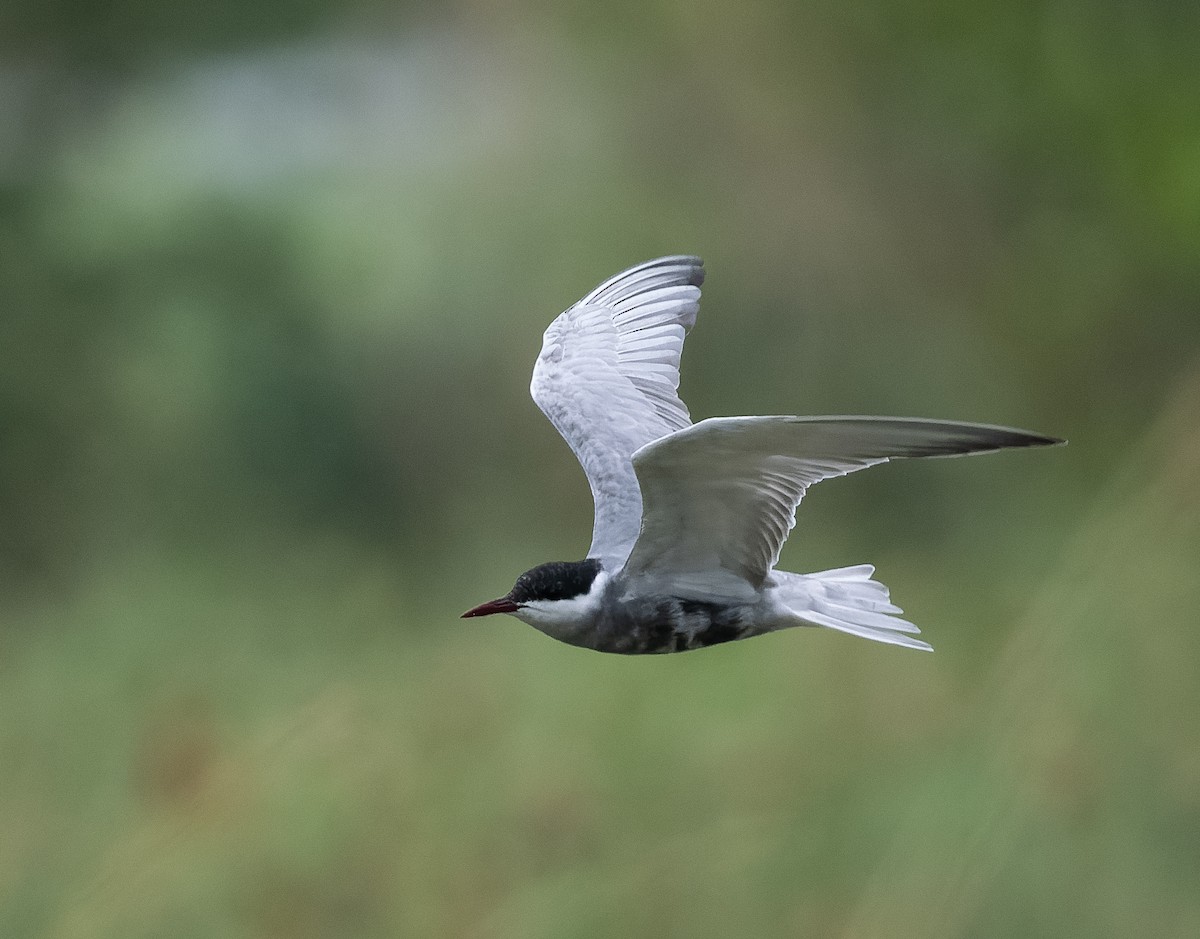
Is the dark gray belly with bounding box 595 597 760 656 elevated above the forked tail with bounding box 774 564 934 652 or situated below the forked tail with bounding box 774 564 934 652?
below

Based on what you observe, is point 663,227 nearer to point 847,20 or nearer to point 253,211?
point 847,20

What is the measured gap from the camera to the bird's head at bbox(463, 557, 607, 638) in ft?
6.84

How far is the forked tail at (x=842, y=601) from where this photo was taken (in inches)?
82.2

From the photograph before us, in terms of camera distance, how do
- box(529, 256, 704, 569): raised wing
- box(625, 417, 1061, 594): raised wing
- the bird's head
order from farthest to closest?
box(529, 256, 704, 569): raised wing, the bird's head, box(625, 417, 1061, 594): raised wing

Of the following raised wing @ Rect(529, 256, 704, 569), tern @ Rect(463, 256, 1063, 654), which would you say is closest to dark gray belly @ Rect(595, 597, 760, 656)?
tern @ Rect(463, 256, 1063, 654)

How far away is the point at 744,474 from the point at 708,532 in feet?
0.38

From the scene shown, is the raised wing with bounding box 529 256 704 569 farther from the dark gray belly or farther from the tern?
the dark gray belly

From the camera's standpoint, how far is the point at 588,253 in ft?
21.5

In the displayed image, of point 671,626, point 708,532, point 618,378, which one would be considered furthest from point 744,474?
point 618,378

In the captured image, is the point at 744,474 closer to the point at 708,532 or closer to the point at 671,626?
the point at 708,532

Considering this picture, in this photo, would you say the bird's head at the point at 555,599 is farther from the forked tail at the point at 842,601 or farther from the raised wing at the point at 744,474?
the forked tail at the point at 842,601

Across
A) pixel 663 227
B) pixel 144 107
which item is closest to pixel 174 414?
A: pixel 144 107

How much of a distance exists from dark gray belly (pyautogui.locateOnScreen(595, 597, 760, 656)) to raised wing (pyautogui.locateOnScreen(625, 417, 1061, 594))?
0.10 feet

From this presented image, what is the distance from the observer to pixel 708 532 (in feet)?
6.86
